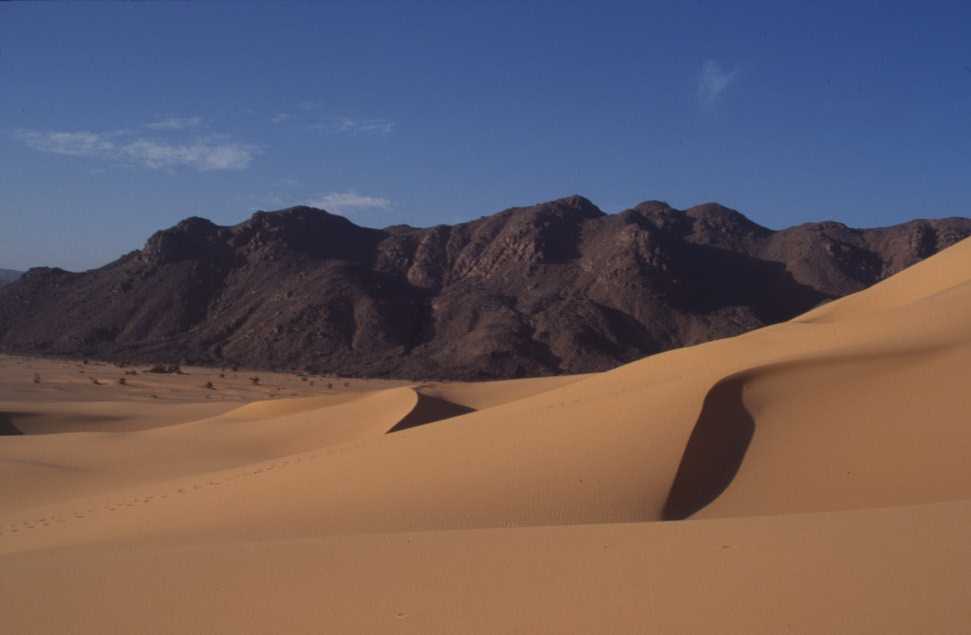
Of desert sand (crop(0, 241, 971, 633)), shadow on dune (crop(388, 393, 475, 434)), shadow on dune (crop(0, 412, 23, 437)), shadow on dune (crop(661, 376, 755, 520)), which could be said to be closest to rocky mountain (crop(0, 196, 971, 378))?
shadow on dune (crop(388, 393, 475, 434))

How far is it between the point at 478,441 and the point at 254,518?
2941mm

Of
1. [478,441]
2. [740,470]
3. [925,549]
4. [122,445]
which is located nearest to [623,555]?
[925,549]

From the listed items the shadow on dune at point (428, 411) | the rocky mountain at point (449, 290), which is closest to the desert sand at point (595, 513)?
the shadow on dune at point (428, 411)

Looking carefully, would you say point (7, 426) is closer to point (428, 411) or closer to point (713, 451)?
point (428, 411)

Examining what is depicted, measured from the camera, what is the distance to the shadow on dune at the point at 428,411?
19.3 m

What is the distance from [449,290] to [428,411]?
3799 cm

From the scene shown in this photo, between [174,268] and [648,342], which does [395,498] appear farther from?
[174,268]

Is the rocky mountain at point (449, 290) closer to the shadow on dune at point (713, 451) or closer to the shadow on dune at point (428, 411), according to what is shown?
the shadow on dune at point (428, 411)

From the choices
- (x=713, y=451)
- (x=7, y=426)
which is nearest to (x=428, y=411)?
(x=7, y=426)

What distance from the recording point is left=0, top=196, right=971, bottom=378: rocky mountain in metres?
49.0

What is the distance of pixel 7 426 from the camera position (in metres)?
22.7

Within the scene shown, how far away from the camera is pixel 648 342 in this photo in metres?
48.9

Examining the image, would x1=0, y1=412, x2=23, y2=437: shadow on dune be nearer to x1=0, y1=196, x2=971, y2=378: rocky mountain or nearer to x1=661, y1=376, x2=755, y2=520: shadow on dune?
x1=661, y1=376, x2=755, y2=520: shadow on dune

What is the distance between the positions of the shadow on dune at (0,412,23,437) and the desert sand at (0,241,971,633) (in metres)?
6.19
